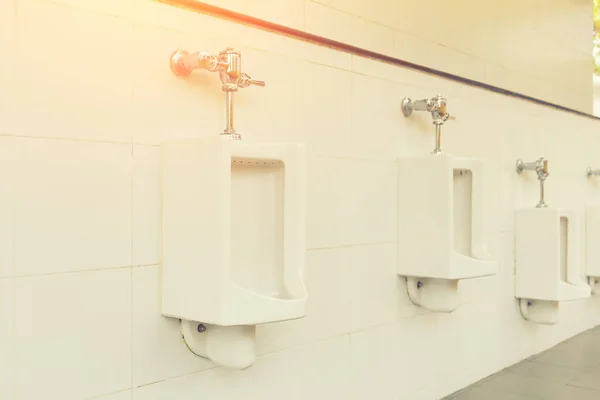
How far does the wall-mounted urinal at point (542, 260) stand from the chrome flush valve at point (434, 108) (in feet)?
2.58

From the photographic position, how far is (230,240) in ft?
4.37

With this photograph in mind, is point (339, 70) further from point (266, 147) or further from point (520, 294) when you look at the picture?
point (520, 294)

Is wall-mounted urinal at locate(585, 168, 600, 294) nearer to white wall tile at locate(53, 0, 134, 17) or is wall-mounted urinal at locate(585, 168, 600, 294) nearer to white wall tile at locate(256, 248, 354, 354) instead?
white wall tile at locate(256, 248, 354, 354)

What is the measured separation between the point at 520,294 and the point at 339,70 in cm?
147

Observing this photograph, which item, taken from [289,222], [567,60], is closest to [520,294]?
[567,60]

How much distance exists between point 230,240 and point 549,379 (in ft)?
6.03

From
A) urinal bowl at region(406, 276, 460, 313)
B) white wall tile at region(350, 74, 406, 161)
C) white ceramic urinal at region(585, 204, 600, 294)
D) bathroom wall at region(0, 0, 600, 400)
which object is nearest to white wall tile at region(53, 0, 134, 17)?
bathroom wall at region(0, 0, 600, 400)

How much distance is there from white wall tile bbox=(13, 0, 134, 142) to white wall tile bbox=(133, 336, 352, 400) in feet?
1.97

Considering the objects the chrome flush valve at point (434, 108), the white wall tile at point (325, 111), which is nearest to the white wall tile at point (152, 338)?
the white wall tile at point (325, 111)

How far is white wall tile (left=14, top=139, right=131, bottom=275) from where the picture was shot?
47.5 inches

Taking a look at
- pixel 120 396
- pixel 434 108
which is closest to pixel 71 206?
pixel 120 396

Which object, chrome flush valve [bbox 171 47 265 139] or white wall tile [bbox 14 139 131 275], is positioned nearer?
white wall tile [bbox 14 139 131 275]

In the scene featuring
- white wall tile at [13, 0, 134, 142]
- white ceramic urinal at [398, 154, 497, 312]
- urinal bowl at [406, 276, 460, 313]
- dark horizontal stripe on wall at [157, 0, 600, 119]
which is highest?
dark horizontal stripe on wall at [157, 0, 600, 119]

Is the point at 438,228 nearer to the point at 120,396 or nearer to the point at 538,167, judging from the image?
the point at 538,167
